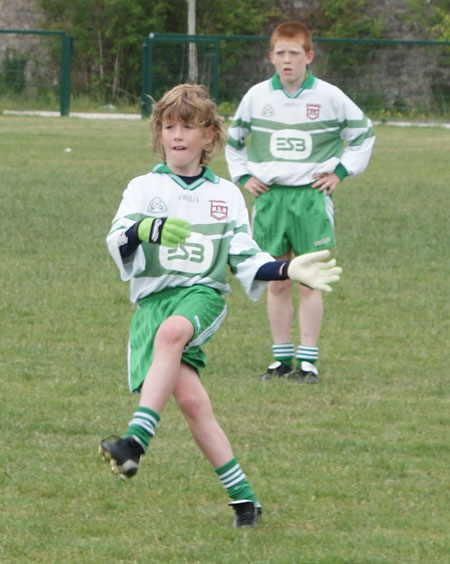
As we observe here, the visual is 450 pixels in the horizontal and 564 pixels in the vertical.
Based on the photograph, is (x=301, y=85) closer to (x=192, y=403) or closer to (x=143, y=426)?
(x=192, y=403)

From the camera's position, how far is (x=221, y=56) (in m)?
32.0

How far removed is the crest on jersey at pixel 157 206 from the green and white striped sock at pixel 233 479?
3.07 feet

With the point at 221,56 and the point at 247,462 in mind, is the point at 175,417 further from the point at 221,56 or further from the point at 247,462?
the point at 221,56

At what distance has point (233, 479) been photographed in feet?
15.1

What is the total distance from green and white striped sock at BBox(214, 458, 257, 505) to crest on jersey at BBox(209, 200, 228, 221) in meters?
0.88

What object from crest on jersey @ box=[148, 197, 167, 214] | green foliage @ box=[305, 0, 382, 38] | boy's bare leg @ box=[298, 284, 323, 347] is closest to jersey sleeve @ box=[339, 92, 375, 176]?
boy's bare leg @ box=[298, 284, 323, 347]

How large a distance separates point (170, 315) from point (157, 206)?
1.35 feet

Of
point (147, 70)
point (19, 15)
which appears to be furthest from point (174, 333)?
point (19, 15)

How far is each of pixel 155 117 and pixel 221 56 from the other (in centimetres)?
2779

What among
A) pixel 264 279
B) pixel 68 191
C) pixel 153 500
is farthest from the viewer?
pixel 68 191

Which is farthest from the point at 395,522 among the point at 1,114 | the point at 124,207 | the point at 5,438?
the point at 1,114

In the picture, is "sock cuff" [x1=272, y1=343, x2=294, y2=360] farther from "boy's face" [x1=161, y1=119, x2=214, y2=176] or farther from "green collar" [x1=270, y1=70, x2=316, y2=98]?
"boy's face" [x1=161, y1=119, x2=214, y2=176]

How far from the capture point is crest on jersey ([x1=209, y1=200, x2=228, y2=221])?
4656 mm

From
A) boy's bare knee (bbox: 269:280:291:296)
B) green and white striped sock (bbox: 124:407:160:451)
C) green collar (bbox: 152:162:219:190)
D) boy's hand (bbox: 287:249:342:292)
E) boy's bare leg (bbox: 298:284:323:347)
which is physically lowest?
boy's bare leg (bbox: 298:284:323:347)
